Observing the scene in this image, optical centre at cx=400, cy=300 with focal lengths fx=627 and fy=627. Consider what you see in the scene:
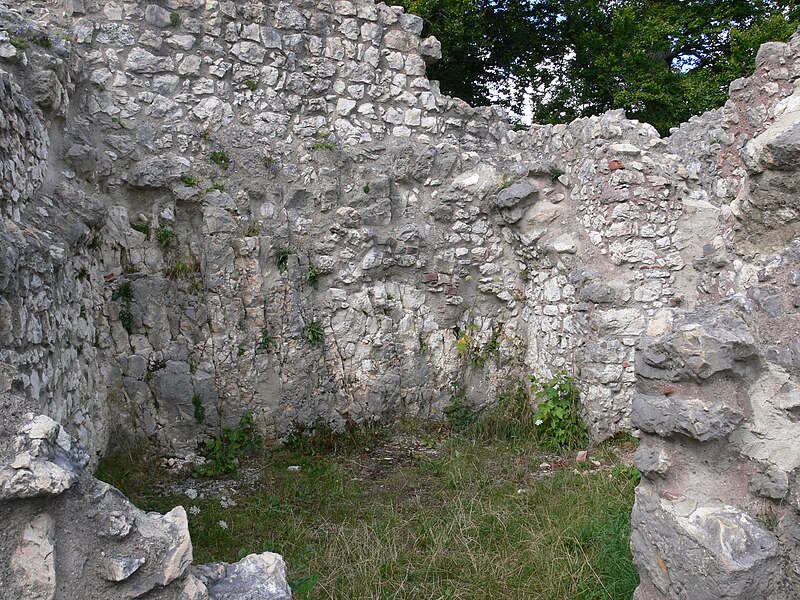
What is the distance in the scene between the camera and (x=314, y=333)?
5316mm

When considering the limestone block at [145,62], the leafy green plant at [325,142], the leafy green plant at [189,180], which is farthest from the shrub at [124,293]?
the leafy green plant at [325,142]

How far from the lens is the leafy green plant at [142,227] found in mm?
4836

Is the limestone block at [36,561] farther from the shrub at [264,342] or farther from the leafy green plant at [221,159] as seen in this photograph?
the leafy green plant at [221,159]

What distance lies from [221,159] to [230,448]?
2.33m

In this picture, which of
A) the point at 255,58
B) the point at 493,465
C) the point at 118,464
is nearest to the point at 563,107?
the point at 255,58

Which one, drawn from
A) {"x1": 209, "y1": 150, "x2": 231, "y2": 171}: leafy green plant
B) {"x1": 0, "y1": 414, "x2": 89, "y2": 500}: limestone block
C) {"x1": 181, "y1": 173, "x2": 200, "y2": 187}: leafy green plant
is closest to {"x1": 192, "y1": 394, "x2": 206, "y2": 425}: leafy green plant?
{"x1": 181, "y1": 173, "x2": 200, "y2": 187}: leafy green plant

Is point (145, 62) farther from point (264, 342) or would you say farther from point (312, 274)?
point (264, 342)

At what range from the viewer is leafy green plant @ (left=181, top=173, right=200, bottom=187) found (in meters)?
4.94

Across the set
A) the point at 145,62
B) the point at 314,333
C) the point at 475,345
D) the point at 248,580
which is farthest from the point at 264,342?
the point at 248,580

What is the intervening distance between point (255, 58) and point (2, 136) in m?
2.47

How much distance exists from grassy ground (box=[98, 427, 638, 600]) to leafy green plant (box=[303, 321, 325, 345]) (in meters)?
0.85

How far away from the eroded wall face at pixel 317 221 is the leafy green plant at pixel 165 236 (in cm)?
2

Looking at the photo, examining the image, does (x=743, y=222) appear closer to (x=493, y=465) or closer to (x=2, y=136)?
(x=493, y=465)

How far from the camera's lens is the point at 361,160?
18.3ft
